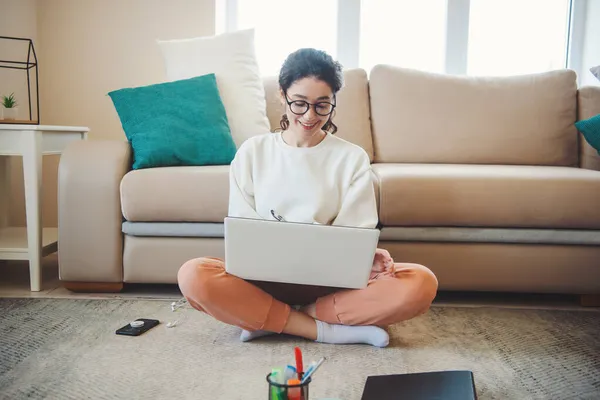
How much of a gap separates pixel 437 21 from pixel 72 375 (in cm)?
254

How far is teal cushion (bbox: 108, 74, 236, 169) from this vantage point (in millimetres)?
1969

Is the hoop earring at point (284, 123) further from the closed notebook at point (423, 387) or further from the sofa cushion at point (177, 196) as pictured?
the closed notebook at point (423, 387)

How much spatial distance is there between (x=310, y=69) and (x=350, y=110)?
1.01m

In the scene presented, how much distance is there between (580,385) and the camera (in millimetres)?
1209

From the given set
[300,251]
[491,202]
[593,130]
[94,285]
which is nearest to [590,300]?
[491,202]

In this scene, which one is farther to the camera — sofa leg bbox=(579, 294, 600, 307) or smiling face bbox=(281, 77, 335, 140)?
sofa leg bbox=(579, 294, 600, 307)

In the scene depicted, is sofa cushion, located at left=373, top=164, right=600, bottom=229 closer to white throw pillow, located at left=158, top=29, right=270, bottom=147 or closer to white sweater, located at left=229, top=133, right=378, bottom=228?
white sweater, located at left=229, top=133, right=378, bottom=228

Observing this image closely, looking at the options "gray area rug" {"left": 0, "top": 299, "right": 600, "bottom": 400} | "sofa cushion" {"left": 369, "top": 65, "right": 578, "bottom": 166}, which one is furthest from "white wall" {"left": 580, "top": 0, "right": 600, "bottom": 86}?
"gray area rug" {"left": 0, "top": 299, "right": 600, "bottom": 400}

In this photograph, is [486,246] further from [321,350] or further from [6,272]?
[6,272]

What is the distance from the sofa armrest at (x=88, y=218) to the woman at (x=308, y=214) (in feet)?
1.83

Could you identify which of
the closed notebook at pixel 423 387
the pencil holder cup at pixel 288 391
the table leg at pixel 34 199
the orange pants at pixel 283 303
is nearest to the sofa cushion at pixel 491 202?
the orange pants at pixel 283 303

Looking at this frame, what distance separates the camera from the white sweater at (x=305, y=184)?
4.79 ft

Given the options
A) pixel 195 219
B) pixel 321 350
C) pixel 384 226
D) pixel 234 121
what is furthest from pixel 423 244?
pixel 234 121

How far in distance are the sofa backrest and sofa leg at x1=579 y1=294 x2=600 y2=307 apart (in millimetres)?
985
